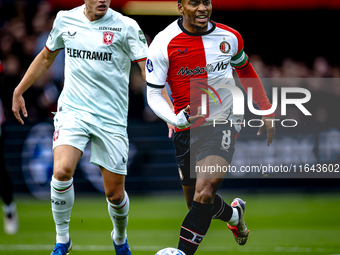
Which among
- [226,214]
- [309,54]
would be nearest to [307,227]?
[226,214]

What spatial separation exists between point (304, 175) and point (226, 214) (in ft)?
17.6

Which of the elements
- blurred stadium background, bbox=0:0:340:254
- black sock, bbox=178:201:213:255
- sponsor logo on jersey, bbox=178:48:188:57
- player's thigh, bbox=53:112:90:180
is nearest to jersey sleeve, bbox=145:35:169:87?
sponsor logo on jersey, bbox=178:48:188:57

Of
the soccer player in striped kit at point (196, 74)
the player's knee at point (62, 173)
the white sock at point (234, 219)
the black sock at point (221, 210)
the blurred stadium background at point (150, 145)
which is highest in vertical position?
the soccer player in striped kit at point (196, 74)

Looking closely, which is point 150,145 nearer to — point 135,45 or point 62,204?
point 135,45

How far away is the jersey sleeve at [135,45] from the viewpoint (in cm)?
539

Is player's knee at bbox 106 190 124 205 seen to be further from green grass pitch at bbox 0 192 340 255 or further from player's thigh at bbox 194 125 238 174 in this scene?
green grass pitch at bbox 0 192 340 255

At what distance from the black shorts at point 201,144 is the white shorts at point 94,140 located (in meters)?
0.57

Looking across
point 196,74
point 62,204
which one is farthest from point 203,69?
point 62,204

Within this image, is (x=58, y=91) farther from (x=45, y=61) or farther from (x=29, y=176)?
(x=45, y=61)

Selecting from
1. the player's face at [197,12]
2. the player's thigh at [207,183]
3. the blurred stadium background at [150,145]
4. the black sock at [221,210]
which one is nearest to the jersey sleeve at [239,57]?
the player's face at [197,12]

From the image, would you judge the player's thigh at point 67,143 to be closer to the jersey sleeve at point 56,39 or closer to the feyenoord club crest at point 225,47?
the jersey sleeve at point 56,39

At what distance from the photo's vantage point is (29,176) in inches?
429

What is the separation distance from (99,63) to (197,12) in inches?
42.0

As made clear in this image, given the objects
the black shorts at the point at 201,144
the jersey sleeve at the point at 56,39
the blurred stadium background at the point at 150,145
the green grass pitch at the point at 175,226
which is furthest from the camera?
the blurred stadium background at the point at 150,145
